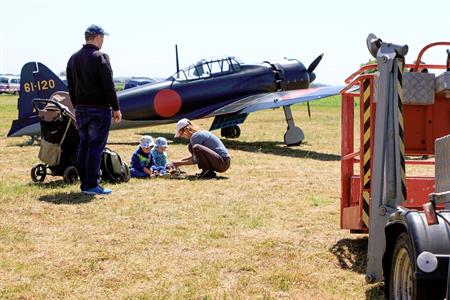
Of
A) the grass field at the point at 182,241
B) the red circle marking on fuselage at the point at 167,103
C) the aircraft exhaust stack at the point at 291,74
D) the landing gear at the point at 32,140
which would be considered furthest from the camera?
the aircraft exhaust stack at the point at 291,74

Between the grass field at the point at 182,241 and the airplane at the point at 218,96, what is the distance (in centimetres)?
638

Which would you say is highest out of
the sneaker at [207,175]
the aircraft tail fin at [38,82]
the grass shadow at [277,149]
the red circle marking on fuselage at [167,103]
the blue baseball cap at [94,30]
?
the blue baseball cap at [94,30]

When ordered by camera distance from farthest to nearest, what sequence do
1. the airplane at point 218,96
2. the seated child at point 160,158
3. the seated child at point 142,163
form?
the airplane at point 218,96, the seated child at point 160,158, the seated child at point 142,163

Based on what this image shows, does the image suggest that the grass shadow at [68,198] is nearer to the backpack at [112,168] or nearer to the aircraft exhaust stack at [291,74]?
the backpack at [112,168]

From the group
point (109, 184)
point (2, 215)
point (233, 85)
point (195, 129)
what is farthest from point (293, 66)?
point (2, 215)

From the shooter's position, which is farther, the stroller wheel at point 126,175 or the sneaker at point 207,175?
the sneaker at point 207,175

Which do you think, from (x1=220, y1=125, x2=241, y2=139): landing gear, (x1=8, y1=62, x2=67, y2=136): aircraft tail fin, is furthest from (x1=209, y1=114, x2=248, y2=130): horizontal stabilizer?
(x1=8, y1=62, x2=67, y2=136): aircraft tail fin

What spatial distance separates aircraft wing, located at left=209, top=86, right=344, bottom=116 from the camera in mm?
17172

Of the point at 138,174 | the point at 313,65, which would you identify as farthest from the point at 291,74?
the point at 138,174

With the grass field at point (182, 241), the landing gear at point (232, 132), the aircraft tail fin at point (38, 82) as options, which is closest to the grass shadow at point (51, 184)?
the grass field at point (182, 241)

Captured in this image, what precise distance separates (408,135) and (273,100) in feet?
39.6

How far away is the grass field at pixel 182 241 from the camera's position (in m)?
4.67

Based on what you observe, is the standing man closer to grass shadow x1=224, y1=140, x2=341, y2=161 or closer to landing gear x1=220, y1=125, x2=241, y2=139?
grass shadow x1=224, y1=140, x2=341, y2=161

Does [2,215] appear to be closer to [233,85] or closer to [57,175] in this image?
[57,175]
